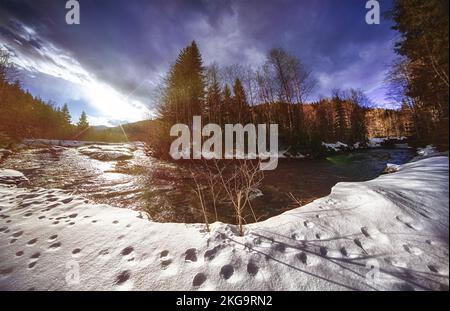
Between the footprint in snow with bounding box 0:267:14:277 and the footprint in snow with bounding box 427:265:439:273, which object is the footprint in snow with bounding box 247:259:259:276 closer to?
the footprint in snow with bounding box 427:265:439:273

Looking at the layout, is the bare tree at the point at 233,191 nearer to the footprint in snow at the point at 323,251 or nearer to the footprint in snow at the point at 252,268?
the footprint in snow at the point at 252,268

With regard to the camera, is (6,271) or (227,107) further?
(227,107)

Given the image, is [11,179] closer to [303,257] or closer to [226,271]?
[226,271]

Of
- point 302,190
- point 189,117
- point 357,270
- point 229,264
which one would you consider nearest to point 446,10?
point 357,270

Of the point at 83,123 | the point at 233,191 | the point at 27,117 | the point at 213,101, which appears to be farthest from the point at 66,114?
the point at 233,191

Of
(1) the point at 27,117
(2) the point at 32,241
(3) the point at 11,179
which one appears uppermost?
(1) the point at 27,117

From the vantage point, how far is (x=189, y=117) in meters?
17.3

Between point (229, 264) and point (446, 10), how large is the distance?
3.29 metres

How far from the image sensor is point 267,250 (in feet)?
6.84

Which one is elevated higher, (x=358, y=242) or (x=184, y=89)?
(x=184, y=89)

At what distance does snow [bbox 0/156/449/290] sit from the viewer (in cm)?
162

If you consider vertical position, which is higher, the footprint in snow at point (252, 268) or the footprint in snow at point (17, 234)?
the footprint in snow at point (252, 268)

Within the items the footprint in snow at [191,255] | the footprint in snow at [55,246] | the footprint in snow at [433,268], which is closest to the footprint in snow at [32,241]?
the footprint in snow at [55,246]

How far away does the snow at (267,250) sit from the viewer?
5.32ft
